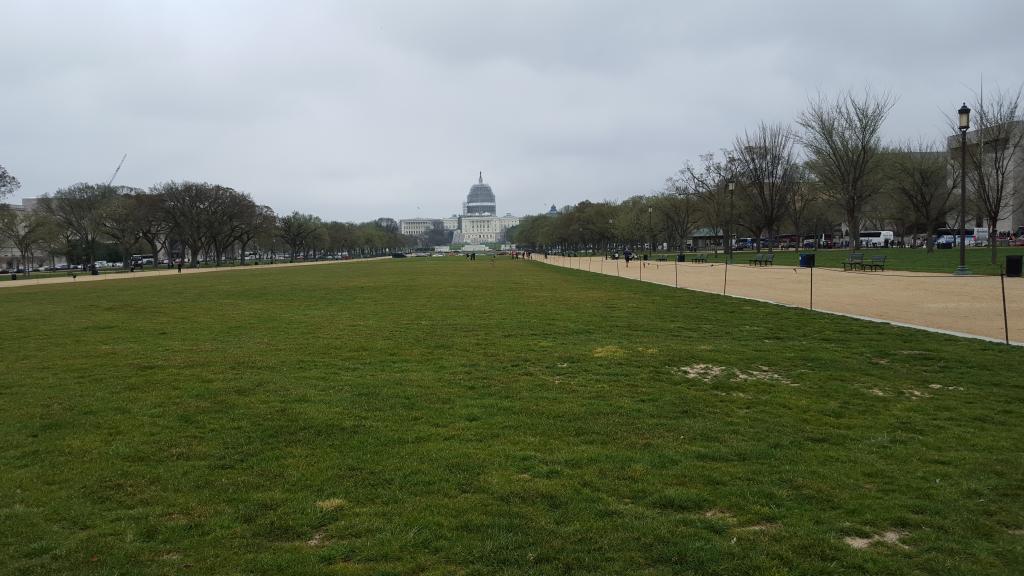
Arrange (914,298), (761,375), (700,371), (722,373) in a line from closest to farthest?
(761,375)
(722,373)
(700,371)
(914,298)

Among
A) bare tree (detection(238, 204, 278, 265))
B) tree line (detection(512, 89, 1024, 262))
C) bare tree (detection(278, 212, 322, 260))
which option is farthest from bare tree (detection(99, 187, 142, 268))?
tree line (detection(512, 89, 1024, 262))

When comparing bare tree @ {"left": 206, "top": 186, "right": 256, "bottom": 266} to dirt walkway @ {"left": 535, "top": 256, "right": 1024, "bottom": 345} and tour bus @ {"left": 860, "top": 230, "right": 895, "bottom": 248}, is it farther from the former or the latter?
tour bus @ {"left": 860, "top": 230, "right": 895, "bottom": 248}

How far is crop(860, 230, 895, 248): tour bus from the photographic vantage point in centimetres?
11075

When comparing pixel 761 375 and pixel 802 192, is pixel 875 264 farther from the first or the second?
pixel 802 192

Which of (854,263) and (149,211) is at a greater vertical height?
(149,211)

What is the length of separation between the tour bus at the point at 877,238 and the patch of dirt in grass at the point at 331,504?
403 feet

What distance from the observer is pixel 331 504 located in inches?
206

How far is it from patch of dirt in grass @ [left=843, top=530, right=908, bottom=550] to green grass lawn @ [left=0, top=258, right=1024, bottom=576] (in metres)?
0.06

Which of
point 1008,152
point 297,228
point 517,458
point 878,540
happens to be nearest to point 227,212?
point 297,228

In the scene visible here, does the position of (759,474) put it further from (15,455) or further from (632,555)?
(15,455)

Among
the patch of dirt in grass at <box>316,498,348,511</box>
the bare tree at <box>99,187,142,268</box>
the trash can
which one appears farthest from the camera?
the bare tree at <box>99,187,142,268</box>

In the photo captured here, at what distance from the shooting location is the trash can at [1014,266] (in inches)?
1088

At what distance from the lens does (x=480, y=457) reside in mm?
6312

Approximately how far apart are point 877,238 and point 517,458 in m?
130
